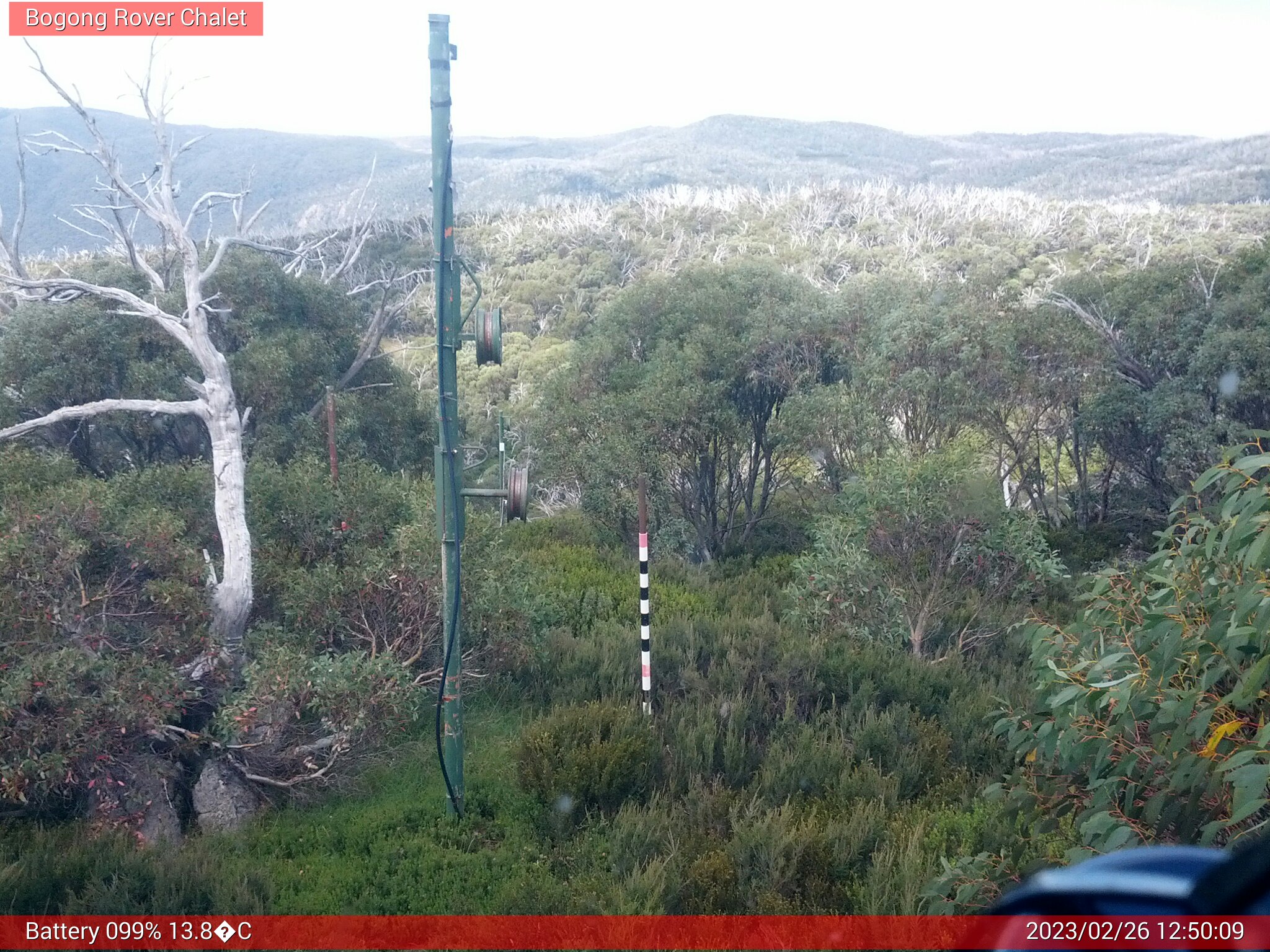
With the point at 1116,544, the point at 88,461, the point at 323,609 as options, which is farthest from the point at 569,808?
the point at 1116,544

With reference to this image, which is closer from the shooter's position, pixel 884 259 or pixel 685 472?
pixel 685 472

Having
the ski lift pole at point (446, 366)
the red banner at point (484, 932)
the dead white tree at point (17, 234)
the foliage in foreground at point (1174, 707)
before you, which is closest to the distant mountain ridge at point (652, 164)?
the dead white tree at point (17, 234)

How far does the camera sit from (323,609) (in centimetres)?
738

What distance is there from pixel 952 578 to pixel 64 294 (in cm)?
919

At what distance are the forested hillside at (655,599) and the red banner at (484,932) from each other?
17 centimetres

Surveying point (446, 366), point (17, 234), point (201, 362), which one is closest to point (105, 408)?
point (201, 362)

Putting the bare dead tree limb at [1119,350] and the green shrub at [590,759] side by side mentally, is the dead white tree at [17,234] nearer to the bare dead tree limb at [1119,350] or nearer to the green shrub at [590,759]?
the green shrub at [590,759]

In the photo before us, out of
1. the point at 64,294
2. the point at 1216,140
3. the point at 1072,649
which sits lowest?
the point at 1072,649

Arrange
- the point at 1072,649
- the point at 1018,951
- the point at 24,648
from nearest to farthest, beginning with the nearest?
the point at 1018,951, the point at 1072,649, the point at 24,648

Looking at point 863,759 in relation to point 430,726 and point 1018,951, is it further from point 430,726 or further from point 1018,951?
point 1018,951

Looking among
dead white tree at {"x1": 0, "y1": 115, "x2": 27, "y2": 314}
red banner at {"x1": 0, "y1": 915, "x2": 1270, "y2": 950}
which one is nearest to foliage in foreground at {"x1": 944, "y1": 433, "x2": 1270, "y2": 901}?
red banner at {"x1": 0, "y1": 915, "x2": 1270, "y2": 950}

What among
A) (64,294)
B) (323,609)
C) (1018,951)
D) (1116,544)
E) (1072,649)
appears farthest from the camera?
(1116,544)

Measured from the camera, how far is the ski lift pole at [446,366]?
17.3ft

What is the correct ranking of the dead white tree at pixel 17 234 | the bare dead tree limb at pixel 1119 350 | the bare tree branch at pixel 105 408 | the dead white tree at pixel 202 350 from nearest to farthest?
the bare tree branch at pixel 105 408, the dead white tree at pixel 202 350, the dead white tree at pixel 17 234, the bare dead tree limb at pixel 1119 350
